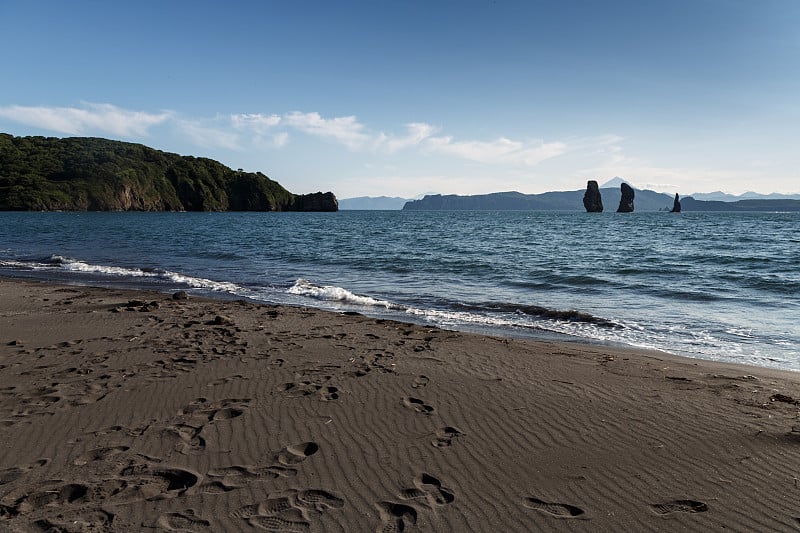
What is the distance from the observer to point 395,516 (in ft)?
11.0

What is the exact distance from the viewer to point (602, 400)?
558 cm

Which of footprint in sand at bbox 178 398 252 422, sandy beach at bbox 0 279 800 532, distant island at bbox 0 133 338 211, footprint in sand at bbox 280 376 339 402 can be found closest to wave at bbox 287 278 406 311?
sandy beach at bbox 0 279 800 532

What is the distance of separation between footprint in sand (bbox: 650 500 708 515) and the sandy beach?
0.01 meters

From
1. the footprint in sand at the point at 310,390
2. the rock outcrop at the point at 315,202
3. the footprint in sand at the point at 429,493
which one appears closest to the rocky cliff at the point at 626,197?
the rock outcrop at the point at 315,202

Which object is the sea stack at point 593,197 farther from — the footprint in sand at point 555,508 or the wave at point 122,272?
the footprint in sand at point 555,508

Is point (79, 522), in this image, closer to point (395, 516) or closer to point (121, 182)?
point (395, 516)

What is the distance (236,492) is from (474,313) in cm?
894

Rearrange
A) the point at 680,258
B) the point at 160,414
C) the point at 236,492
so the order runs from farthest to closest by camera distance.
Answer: the point at 680,258, the point at 160,414, the point at 236,492

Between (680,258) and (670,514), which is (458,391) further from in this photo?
(680,258)

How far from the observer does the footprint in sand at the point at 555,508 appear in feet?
11.1

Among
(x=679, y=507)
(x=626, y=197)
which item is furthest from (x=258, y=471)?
(x=626, y=197)

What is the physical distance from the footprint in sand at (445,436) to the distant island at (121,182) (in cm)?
12970

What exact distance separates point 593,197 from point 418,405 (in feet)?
577

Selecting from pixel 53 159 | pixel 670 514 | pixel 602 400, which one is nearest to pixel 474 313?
pixel 602 400
